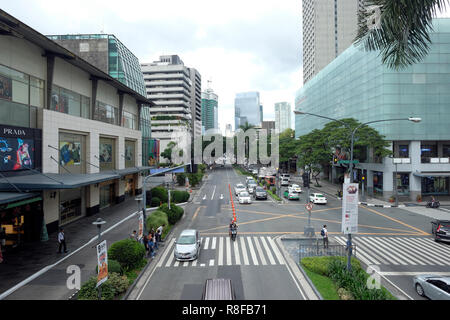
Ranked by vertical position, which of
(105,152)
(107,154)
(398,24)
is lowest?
(107,154)

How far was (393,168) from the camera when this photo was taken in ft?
137

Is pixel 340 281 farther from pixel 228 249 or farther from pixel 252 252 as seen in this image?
pixel 228 249

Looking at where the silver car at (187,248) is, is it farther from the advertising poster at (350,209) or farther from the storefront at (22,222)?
the storefront at (22,222)

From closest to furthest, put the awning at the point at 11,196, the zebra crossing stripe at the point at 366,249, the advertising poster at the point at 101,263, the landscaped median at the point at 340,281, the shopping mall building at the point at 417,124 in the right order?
the advertising poster at the point at 101,263 < the landscaped median at the point at 340,281 < the awning at the point at 11,196 < the zebra crossing stripe at the point at 366,249 < the shopping mall building at the point at 417,124

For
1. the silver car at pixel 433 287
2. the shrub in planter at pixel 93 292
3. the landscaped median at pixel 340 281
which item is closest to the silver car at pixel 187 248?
the shrub in planter at pixel 93 292

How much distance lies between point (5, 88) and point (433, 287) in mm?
Answer: 27085

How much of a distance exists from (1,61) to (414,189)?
2013 inches

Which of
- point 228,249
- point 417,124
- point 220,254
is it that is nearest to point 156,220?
point 228,249

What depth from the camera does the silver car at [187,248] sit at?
1703 centimetres

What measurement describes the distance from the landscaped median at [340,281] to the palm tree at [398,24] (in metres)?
9.70

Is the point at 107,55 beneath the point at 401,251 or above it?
above

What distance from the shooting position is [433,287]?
38.7 feet
